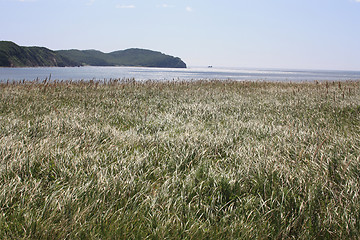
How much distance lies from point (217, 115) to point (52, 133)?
4454 millimetres

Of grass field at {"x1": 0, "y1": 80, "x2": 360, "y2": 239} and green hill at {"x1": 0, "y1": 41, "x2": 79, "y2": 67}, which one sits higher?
green hill at {"x1": 0, "y1": 41, "x2": 79, "y2": 67}

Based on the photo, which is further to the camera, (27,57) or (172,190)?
(27,57)

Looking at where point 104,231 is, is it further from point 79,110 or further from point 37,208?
point 79,110

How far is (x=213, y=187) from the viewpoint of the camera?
2957 millimetres

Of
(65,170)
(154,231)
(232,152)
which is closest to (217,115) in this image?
(232,152)

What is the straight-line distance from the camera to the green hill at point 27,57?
149288mm

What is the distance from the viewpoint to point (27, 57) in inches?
6594

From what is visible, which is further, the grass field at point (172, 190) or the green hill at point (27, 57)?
the green hill at point (27, 57)

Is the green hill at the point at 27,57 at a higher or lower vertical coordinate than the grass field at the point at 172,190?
higher

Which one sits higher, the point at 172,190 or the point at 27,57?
the point at 27,57

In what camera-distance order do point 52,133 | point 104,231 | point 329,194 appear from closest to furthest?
point 104,231, point 329,194, point 52,133

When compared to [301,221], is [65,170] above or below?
above

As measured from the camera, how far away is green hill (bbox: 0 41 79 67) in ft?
490

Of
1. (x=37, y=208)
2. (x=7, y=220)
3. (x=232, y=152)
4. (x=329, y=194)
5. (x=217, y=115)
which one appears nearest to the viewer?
(x=7, y=220)
